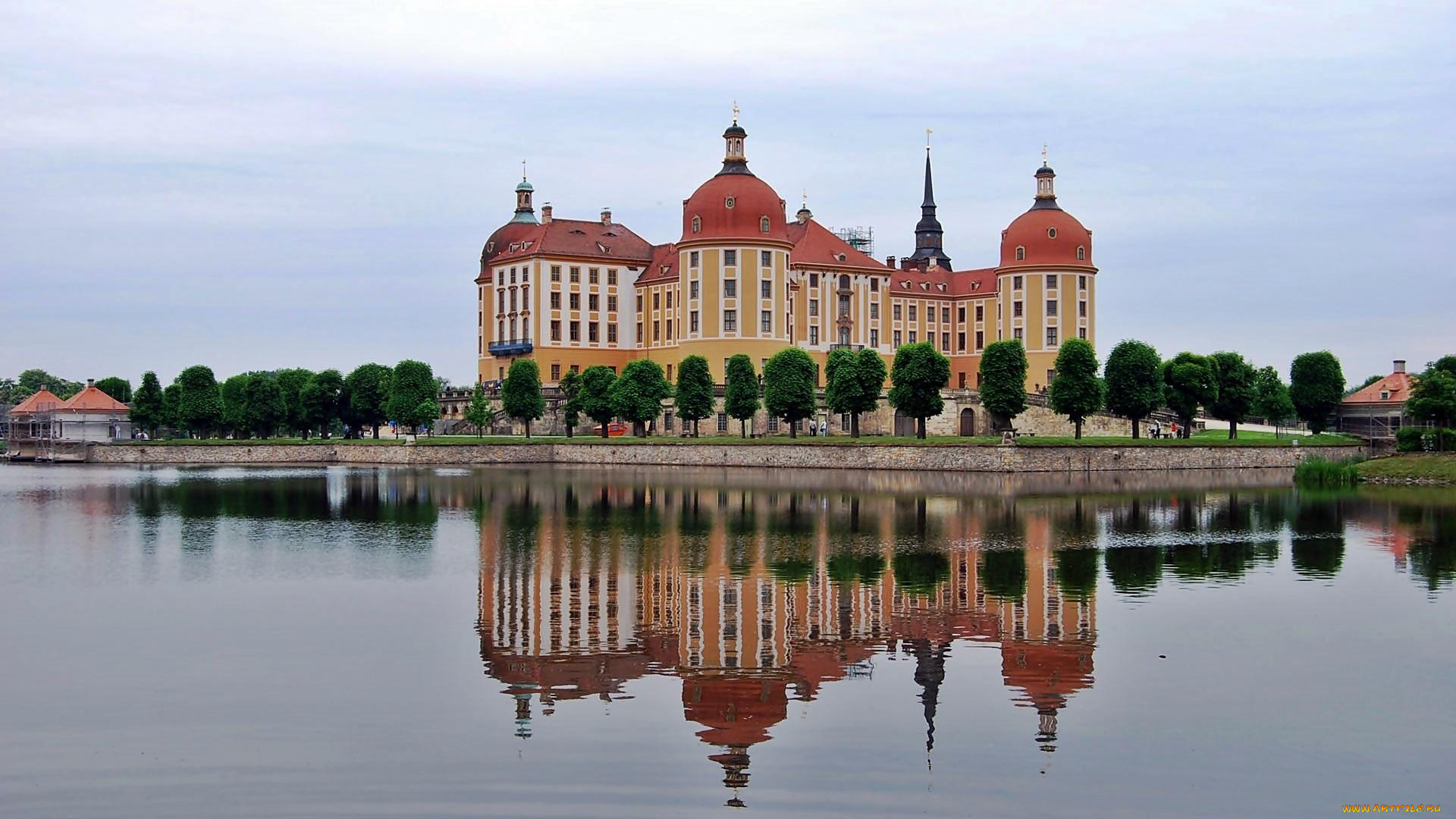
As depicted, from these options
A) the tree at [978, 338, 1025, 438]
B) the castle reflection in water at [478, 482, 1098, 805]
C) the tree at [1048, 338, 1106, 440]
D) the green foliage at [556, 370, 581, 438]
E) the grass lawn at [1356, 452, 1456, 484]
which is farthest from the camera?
the green foliage at [556, 370, 581, 438]

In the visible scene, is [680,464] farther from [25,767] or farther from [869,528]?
[25,767]

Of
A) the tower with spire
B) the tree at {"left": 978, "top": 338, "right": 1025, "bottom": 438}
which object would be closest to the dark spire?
the tower with spire

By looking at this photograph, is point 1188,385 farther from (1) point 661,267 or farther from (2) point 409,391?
(2) point 409,391

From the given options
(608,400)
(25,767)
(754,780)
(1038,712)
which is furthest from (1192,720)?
(608,400)

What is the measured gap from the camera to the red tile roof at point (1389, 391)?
75438mm

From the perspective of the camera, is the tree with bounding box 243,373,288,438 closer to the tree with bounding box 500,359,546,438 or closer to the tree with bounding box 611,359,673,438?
the tree with bounding box 500,359,546,438

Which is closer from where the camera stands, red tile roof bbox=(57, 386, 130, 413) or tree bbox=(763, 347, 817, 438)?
tree bbox=(763, 347, 817, 438)

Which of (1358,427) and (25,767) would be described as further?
(1358,427)

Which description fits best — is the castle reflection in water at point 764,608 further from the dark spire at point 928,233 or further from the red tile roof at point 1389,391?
the dark spire at point 928,233

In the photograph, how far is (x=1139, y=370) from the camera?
73.6 metres

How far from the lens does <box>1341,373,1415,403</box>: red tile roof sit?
247 feet

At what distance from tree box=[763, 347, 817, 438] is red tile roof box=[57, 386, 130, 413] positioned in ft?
176

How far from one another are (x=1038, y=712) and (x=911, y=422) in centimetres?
6861

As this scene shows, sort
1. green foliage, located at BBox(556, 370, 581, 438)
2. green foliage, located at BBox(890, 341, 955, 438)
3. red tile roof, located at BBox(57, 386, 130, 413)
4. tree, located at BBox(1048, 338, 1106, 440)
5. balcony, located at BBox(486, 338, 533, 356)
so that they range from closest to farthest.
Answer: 1. green foliage, located at BBox(890, 341, 955, 438)
2. tree, located at BBox(1048, 338, 1106, 440)
3. green foliage, located at BBox(556, 370, 581, 438)
4. balcony, located at BBox(486, 338, 533, 356)
5. red tile roof, located at BBox(57, 386, 130, 413)
